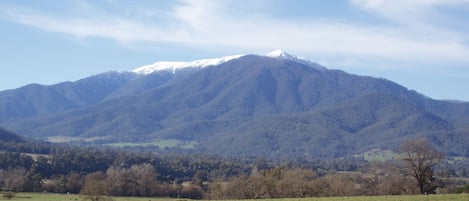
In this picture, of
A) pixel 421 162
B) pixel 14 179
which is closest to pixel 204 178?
pixel 14 179

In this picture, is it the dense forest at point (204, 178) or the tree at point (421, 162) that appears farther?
the dense forest at point (204, 178)

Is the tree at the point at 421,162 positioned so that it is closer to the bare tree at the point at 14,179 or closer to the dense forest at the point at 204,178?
the dense forest at the point at 204,178

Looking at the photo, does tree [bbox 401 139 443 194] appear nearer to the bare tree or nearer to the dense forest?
the dense forest

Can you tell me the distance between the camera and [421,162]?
59906mm

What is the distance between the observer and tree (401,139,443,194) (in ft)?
196

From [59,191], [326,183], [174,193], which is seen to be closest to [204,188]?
[174,193]

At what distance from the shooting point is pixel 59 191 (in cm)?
10519

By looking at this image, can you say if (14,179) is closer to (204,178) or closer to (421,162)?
(204,178)

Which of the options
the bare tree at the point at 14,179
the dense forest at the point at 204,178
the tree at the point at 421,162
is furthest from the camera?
the bare tree at the point at 14,179

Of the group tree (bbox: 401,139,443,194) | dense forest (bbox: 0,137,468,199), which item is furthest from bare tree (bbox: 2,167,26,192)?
tree (bbox: 401,139,443,194)

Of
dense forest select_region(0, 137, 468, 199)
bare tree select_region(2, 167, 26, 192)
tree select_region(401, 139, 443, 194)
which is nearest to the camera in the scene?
tree select_region(401, 139, 443, 194)

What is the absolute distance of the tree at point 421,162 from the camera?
59.9m

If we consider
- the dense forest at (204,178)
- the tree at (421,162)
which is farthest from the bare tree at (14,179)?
the tree at (421,162)

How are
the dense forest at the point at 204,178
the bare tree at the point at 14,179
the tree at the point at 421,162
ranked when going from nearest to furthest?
the tree at the point at 421,162 < the dense forest at the point at 204,178 < the bare tree at the point at 14,179
